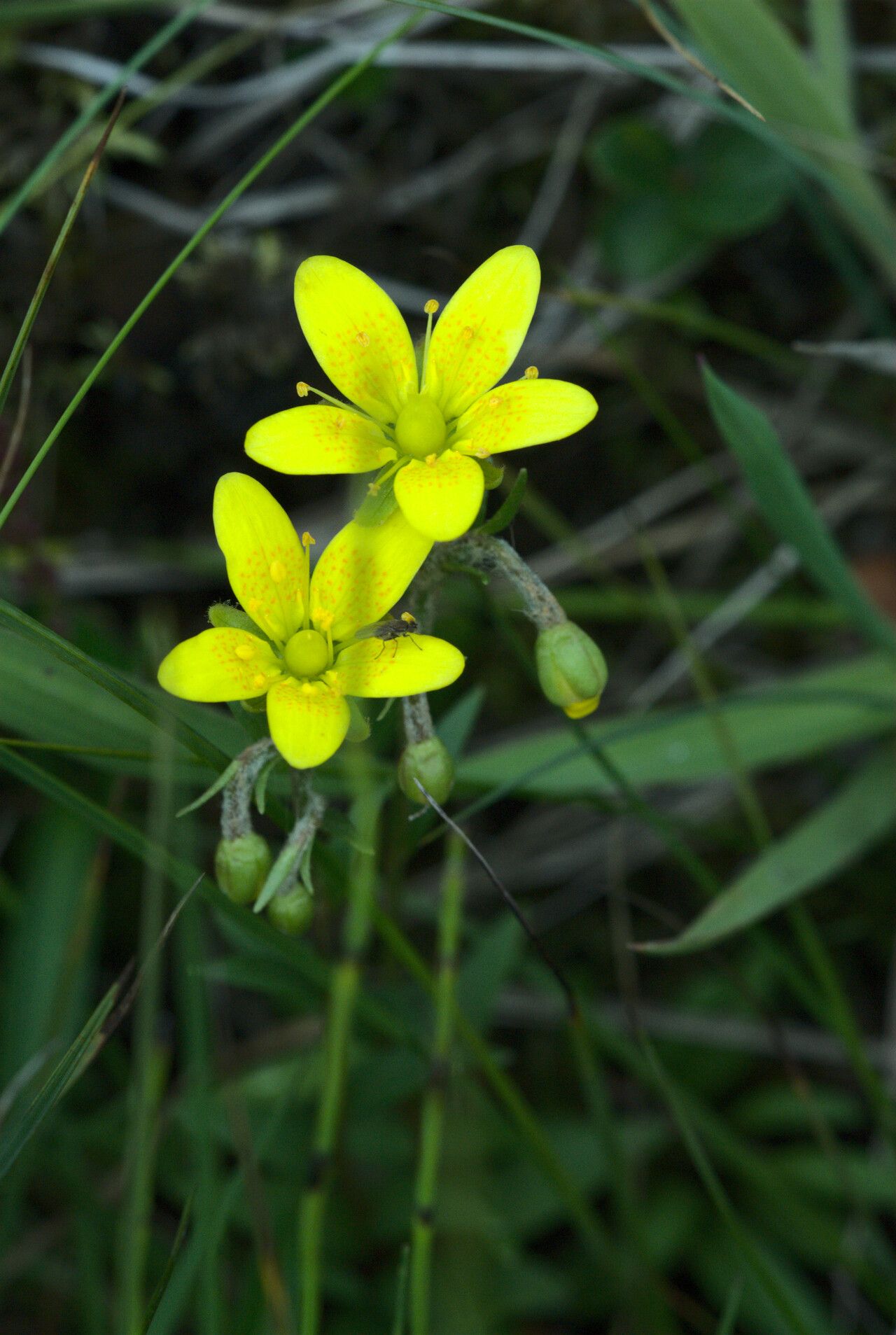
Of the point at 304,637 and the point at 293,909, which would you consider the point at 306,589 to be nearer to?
the point at 304,637

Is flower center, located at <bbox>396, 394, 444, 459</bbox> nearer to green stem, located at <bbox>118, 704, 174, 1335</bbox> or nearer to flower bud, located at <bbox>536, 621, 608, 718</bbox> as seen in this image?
flower bud, located at <bbox>536, 621, 608, 718</bbox>

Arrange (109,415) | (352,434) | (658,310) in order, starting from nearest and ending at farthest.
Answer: (352,434)
(658,310)
(109,415)

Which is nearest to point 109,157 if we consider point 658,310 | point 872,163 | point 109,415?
point 109,415

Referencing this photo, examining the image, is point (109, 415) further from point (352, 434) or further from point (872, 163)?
point (872, 163)

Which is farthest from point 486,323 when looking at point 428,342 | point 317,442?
point 317,442

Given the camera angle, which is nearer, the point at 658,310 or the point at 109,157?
the point at 658,310

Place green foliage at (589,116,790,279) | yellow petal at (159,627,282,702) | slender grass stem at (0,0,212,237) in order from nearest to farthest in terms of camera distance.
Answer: yellow petal at (159,627,282,702) → slender grass stem at (0,0,212,237) → green foliage at (589,116,790,279)

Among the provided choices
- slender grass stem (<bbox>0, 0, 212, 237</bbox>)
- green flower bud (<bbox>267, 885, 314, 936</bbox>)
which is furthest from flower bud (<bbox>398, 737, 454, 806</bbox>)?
slender grass stem (<bbox>0, 0, 212, 237</bbox>)
